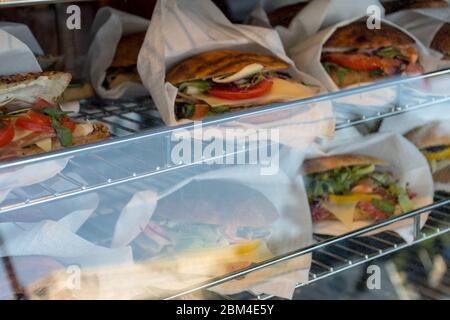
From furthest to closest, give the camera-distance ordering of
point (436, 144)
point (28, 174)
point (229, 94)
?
point (436, 144)
point (229, 94)
point (28, 174)

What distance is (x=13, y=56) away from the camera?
1.34 metres

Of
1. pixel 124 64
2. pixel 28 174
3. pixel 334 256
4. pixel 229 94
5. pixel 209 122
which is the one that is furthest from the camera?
pixel 334 256

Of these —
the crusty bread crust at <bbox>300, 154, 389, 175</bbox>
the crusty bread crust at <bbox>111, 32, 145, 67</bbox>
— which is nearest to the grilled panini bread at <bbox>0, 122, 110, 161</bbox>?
the crusty bread crust at <bbox>111, 32, 145, 67</bbox>

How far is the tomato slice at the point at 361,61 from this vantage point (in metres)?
1.62

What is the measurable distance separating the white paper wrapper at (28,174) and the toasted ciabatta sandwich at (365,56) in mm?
673

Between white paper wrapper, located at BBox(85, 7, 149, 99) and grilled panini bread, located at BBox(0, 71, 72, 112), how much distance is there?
24 cm

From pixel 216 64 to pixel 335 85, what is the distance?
11.0 inches

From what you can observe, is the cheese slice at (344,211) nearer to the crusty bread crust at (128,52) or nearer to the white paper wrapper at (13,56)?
the crusty bread crust at (128,52)

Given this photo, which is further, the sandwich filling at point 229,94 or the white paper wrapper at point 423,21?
the white paper wrapper at point 423,21

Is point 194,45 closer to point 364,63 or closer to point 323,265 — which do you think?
point 364,63

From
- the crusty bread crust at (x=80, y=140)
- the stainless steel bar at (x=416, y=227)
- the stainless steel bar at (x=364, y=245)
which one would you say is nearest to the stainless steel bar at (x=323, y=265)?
the stainless steel bar at (x=364, y=245)

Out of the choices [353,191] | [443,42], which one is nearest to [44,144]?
[353,191]

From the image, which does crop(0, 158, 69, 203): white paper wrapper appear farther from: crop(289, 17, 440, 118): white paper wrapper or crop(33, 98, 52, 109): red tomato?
crop(289, 17, 440, 118): white paper wrapper
